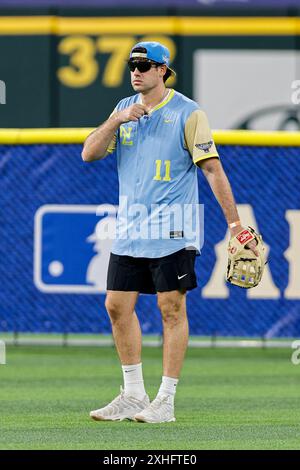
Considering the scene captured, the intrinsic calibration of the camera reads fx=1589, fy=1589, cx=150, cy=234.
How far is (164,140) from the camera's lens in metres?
8.53

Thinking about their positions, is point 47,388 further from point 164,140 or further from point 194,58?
point 194,58

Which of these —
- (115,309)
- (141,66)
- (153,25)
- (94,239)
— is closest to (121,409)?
(115,309)

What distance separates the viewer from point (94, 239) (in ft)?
40.8

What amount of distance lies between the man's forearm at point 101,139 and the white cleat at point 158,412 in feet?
4.46

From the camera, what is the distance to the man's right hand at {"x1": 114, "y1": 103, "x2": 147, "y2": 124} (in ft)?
27.3

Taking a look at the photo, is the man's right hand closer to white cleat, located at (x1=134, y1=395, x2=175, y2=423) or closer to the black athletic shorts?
the black athletic shorts

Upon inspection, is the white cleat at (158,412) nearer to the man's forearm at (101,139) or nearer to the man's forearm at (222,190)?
the man's forearm at (222,190)

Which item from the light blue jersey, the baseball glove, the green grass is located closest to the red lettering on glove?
the baseball glove

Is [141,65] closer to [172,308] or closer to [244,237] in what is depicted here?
[244,237]

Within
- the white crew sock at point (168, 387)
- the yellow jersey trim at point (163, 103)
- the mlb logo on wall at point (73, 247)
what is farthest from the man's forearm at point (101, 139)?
the mlb logo on wall at point (73, 247)

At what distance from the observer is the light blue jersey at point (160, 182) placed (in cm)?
853

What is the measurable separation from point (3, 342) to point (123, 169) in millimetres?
4221

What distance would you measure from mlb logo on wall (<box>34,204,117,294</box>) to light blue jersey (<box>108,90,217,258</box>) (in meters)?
3.77
